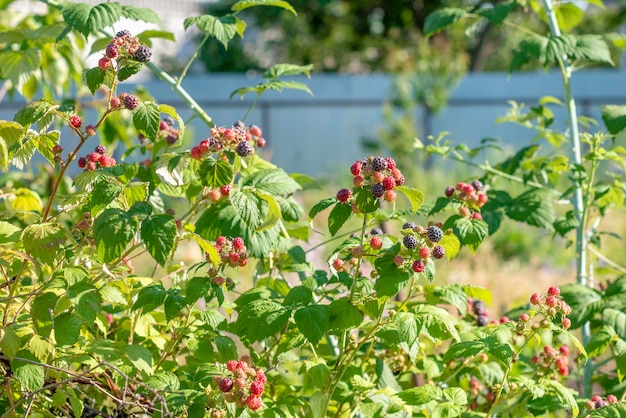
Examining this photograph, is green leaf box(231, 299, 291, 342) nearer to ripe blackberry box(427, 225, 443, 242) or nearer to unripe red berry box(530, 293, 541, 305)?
ripe blackberry box(427, 225, 443, 242)

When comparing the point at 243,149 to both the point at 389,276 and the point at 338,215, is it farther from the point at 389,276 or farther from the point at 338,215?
the point at 389,276

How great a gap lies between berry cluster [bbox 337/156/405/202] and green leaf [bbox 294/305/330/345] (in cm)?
21

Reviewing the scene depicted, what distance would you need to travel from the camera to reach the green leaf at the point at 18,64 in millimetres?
2350

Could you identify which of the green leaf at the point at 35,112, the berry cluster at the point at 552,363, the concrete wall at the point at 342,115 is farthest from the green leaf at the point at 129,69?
the concrete wall at the point at 342,115

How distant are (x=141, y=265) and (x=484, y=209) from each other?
4145mm

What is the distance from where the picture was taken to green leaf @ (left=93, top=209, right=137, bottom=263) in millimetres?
1552

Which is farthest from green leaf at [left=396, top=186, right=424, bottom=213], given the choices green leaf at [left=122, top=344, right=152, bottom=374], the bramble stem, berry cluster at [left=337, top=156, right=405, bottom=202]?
the bramble stem

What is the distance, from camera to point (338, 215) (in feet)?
5.28

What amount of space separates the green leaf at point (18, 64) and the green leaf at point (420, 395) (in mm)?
1268

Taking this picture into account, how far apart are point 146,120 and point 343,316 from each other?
499 mm

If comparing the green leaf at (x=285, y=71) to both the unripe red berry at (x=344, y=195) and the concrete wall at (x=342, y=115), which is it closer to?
the unripe red berry at (x=344, y=195)

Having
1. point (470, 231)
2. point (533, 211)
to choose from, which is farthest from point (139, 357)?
point (533, 211)

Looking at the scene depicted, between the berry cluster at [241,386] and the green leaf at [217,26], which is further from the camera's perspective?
the green leaf at [217,26]

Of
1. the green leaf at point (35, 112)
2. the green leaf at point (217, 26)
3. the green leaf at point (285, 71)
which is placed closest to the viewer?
the green leaf at point (35, 112)
